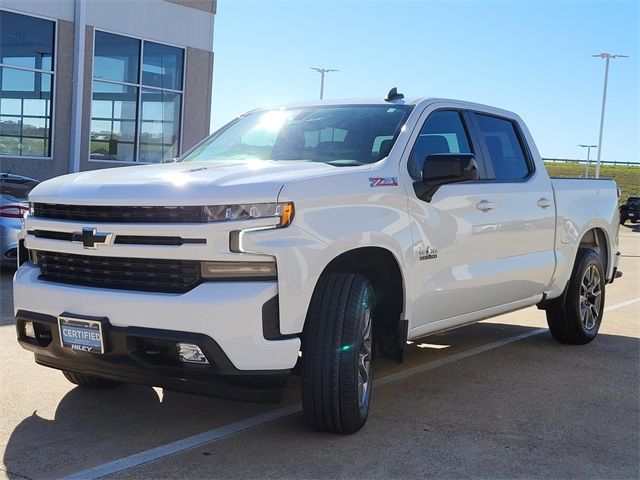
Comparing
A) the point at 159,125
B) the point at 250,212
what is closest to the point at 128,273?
the point at 250,212

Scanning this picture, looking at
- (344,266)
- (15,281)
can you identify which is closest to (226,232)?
(344,266)

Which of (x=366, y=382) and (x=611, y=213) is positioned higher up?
(x=611, y=213)

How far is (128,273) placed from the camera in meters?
4.09

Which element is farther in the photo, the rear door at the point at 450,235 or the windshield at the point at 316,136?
the windshield at the point at 316,136

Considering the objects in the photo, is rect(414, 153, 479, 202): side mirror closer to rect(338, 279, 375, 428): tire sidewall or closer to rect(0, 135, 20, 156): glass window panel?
rect(338, 279, 375, 428): tire sidewall

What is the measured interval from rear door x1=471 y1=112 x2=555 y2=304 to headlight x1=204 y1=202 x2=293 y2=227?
2.24m

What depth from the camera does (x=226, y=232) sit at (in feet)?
12.9

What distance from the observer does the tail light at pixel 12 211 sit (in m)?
9.86

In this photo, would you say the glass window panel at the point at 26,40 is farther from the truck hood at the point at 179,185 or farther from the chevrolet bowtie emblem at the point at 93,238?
the chevrolet bowtie emblem at the point at 93,238

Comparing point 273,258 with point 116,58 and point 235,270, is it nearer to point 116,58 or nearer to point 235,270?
point 235,270

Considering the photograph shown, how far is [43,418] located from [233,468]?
1343 mm

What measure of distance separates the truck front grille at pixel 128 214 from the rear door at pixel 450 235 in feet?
4.70

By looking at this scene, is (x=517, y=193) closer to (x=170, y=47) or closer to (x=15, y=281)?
(x=15, y=281)

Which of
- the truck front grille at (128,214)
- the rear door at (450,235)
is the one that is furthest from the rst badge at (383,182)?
the truck front grille at (128,214)
